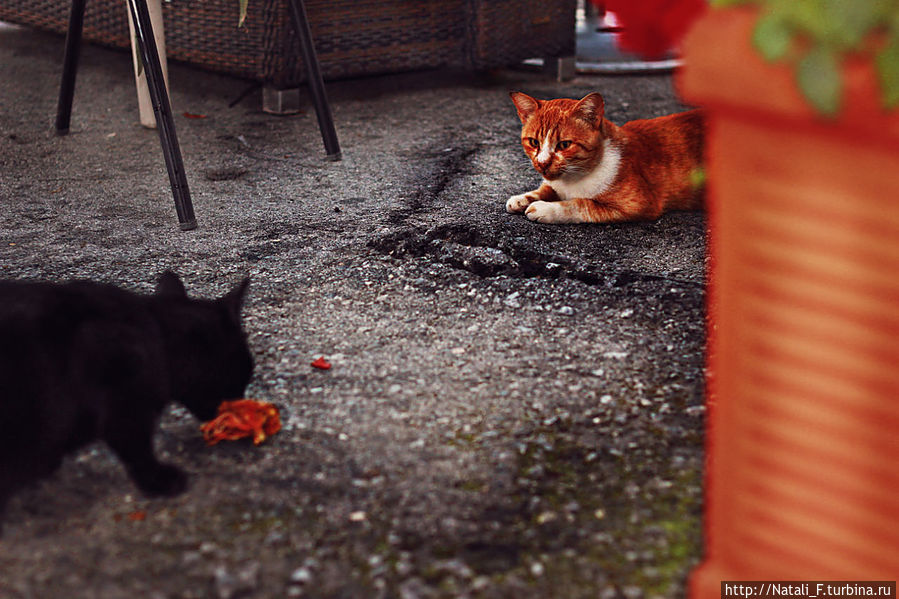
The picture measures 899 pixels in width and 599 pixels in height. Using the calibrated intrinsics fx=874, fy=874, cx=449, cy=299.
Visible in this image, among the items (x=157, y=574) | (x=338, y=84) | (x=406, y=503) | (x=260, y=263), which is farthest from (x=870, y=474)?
(x=338, y=84)

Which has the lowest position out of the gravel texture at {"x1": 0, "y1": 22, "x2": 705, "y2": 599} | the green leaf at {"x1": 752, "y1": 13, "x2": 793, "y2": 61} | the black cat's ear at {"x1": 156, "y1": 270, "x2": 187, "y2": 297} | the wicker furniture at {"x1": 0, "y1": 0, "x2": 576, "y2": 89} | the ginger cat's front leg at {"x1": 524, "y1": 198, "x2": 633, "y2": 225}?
the gravel texture at {"x1": 0, "y1": 22, "x2": 705, "y2": 599}

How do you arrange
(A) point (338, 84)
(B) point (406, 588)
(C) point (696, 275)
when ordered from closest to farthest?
(B) point (406, 588) < (C) point (696, 275) < (A) point (338, 84)

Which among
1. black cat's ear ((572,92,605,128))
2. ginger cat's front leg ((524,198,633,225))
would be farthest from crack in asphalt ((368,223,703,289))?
black cat's ear ((572,92,605,128))

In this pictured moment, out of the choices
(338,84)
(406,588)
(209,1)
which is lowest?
(406,588)

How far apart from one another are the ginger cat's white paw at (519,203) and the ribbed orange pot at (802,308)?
1.68 m

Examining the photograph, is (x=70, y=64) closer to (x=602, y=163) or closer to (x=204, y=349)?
(x=602, y=163)

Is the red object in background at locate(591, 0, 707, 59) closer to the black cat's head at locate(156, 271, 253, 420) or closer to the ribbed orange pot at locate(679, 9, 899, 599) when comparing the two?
the ribbed orange pot at locate(679, 9, 899, 599)

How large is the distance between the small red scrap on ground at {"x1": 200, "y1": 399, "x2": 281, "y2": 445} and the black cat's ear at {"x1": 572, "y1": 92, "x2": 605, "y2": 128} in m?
1.36

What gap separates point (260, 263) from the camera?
235cm

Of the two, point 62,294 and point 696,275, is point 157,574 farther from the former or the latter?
point 696,275

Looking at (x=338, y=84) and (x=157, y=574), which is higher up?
(x=338, y=84)

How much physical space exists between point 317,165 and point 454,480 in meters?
1.94

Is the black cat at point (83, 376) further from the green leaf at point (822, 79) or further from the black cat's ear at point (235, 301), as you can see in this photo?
the green leaf at point (822, 79)

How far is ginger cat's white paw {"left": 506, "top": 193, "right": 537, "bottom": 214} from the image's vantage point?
2.61 meters
